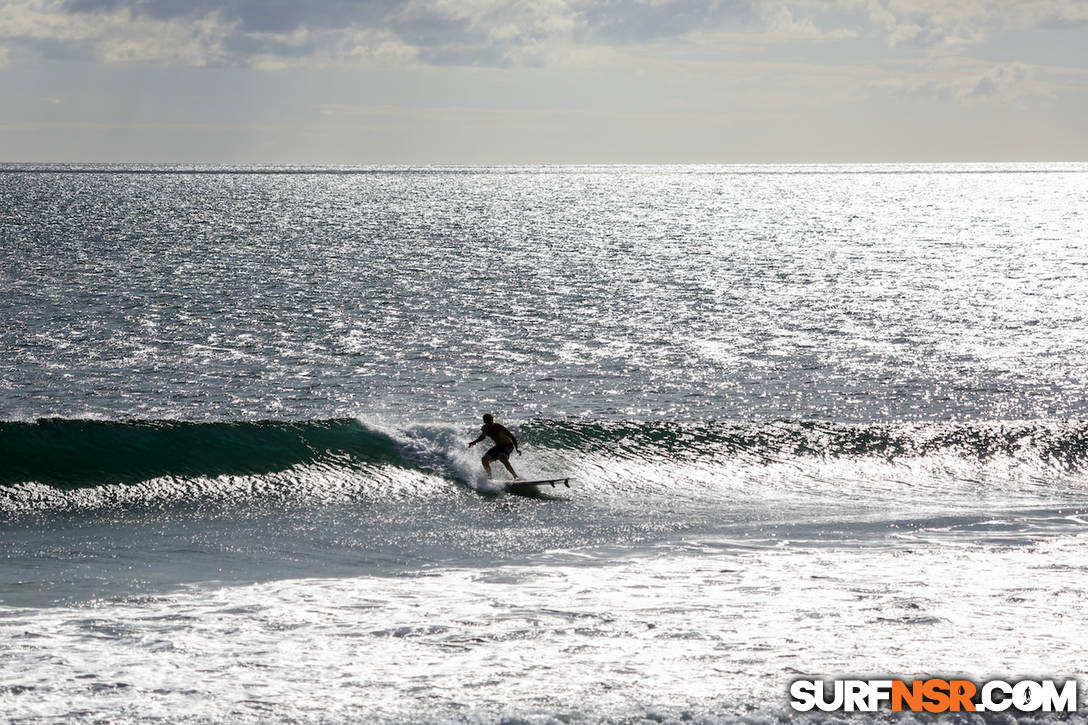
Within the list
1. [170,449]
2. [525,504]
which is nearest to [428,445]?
[525,504]

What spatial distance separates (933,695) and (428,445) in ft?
48.2

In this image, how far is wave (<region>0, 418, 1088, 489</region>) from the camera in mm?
21602

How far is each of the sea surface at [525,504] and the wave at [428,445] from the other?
11 cm

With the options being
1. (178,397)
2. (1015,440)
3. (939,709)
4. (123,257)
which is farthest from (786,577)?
(123,257)

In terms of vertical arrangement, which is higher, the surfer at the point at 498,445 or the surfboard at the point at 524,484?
the surfer at the point at 498,445

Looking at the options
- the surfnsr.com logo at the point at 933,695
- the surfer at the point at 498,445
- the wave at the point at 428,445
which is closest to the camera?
the surfnsr.com logo at the point at 933,695

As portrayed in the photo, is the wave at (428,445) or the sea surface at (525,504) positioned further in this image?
the wave at (428,445)

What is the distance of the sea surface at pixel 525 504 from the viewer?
1109 centimetres

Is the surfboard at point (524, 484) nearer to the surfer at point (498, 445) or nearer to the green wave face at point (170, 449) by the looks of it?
the surfer at point (498, 445)

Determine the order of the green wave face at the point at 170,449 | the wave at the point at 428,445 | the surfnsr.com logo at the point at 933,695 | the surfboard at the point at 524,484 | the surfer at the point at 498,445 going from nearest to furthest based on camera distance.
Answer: the surfnsr.com logo at the point at 933,695 → the surfboard at the point at 524,484 → the green wave face at the point at 170,449 → the surfer at the point at 498,445 → the wave at the point at 428,445

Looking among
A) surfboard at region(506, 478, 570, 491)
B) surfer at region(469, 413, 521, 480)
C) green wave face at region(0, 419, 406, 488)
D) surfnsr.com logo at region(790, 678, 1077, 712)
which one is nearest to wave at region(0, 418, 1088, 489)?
green wave face at region(0, 419, 406, 488)

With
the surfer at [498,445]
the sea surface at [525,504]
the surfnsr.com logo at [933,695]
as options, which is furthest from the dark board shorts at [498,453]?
the surfnsr.com logo at [933,695]

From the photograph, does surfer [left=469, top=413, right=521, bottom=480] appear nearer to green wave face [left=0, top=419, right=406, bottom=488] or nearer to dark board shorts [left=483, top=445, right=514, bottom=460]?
dark board shorts [left=483, top=445, right=514, bottom=460]

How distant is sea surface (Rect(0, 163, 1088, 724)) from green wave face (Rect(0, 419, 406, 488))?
0.30 ft
